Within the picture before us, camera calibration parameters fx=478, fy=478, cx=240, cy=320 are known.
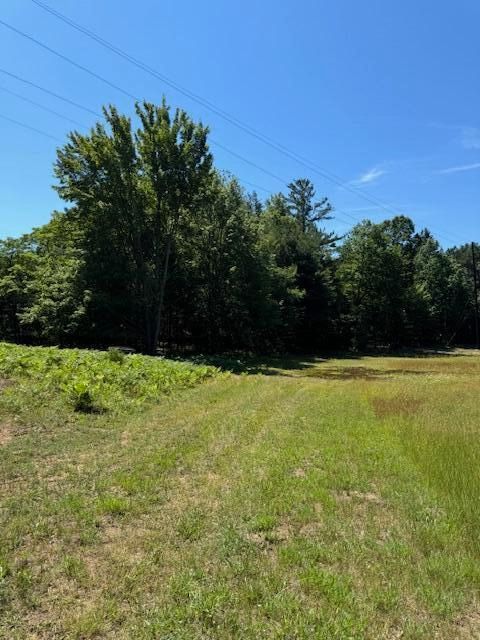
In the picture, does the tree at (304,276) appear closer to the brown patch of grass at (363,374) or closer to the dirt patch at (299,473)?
the brown patch of grass at (363,374)

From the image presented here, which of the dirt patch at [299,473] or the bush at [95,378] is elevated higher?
the bush at [95,378]

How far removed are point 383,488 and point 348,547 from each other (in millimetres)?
1811

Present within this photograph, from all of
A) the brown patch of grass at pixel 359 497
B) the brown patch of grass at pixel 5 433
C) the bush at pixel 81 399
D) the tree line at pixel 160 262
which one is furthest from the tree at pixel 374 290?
the brown patch of grass at pixel 359 497

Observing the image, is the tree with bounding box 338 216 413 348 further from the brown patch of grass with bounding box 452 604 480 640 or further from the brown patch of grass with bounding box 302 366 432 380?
the brown patch of grass with bounding box 452 604 480 640

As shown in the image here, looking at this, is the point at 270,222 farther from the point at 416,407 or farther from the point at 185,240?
the point at 416,407

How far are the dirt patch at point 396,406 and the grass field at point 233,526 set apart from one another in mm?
1211

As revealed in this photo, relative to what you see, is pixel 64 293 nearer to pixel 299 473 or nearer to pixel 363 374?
pixel 363 374

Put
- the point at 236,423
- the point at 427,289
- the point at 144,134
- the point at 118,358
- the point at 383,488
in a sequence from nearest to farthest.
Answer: the point at 383,488
the point at 236,423
the point at 118,358
the point at 144,134
the point at 427,289

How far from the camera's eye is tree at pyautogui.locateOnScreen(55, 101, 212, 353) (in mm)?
27500

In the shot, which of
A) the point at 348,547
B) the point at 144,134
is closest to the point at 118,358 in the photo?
the point at 348,547

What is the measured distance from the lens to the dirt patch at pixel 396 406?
11445 millimetres

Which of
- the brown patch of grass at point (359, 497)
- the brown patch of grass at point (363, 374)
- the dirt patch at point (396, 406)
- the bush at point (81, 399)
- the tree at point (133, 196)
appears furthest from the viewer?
the tree at point (133, 196)

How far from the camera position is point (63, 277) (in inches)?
1131

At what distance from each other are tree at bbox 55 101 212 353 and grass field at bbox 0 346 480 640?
1950cm
